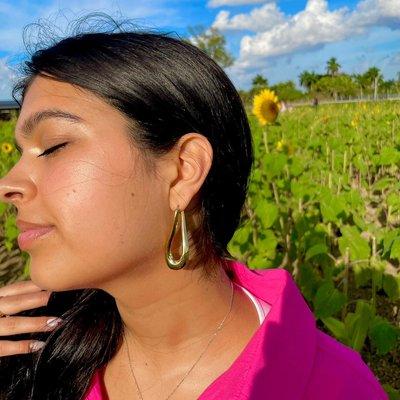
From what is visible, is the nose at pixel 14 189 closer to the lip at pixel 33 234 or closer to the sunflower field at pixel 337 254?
the lip at pixel 33 234

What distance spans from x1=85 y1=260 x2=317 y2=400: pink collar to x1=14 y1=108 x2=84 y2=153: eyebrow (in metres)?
0.58

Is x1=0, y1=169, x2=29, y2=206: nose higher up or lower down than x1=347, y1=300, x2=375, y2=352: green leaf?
higher up

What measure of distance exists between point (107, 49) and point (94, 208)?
33 centimetres

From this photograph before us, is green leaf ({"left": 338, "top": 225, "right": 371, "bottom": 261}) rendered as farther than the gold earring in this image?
Yes

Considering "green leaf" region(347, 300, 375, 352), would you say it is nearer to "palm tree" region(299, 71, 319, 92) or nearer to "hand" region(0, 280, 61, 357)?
"hand" region(0, 280, 61, 357)

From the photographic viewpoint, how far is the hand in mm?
1327

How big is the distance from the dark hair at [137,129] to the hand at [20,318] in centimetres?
6

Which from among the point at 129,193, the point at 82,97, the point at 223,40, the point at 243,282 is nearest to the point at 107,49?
the point at 82,97

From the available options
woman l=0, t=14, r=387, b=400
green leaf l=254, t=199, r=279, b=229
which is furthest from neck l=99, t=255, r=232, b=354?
green leaf l=254, t=199, r=279, b=229

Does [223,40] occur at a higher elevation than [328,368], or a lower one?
higher

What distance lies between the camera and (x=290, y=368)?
106 cm

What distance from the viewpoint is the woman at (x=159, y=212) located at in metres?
1.07

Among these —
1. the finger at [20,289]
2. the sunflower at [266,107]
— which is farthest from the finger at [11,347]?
the sunflower at [266,107]

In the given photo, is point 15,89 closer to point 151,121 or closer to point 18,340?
point 151,121
